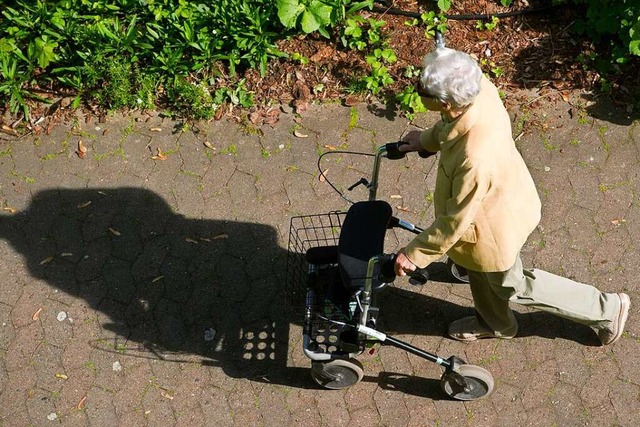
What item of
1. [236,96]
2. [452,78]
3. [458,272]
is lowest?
[458,272]

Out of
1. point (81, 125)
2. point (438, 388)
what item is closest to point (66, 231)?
point (81, 125)

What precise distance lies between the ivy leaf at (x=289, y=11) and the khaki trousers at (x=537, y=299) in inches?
96.4

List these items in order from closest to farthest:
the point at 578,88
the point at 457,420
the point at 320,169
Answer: the point at 457,420, the point at 320,169, the point at 578,88

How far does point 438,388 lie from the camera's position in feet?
14.9

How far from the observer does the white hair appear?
10.4 ft

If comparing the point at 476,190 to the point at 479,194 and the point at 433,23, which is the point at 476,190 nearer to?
the point at 479,194

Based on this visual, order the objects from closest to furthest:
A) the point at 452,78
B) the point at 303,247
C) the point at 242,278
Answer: the point at 452,78 → the point at 303,247 → the point at 242,278

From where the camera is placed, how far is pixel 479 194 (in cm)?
332

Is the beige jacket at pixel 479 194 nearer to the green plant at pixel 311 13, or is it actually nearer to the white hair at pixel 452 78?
the white hair at pixel 452 78

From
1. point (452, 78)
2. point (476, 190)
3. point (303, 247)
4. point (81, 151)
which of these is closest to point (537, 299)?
Result: point (476, 190)

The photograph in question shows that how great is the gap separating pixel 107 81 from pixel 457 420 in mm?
3502

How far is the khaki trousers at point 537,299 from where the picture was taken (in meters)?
4.05

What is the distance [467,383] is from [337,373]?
734 millimetres

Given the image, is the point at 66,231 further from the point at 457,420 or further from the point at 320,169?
the point at 457,420
